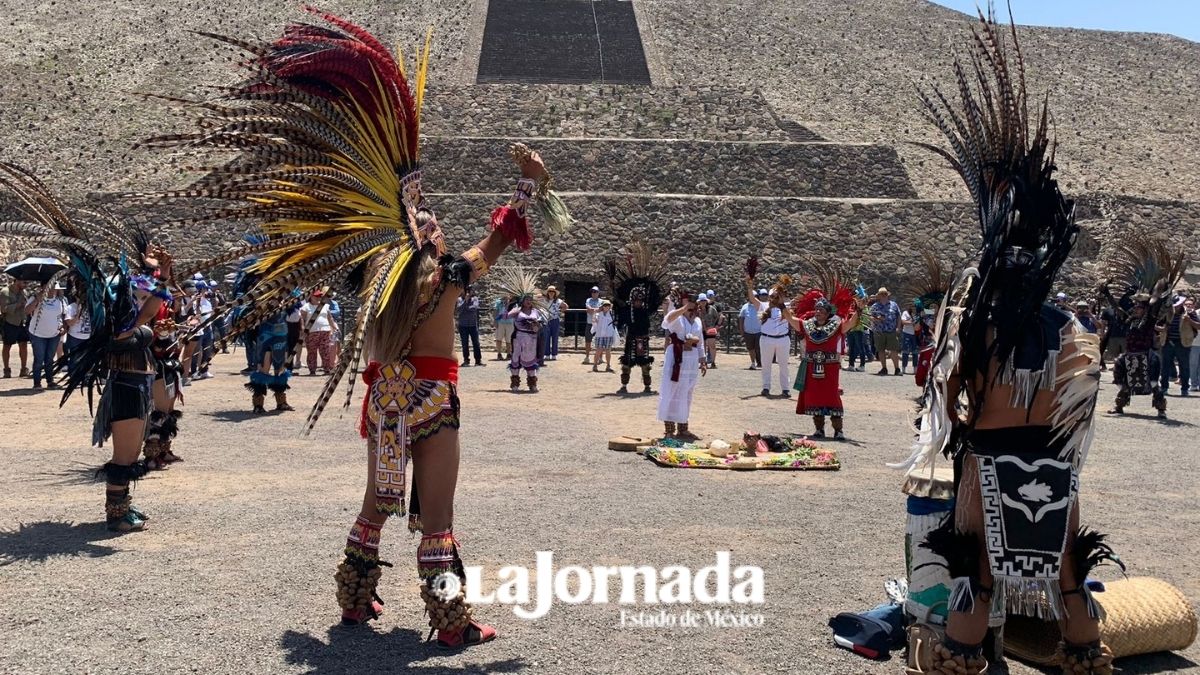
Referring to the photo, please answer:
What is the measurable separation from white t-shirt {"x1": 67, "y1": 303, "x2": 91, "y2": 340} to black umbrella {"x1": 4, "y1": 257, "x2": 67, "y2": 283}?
0.36m

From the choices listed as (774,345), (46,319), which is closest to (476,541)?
(774,345)

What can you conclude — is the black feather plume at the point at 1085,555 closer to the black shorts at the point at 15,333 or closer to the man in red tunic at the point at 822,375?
the man in red tunic at the point at 822,375

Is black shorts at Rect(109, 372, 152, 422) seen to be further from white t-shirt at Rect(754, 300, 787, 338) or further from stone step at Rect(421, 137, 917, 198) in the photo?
stone step at Rect(421, 137, 917, 198)

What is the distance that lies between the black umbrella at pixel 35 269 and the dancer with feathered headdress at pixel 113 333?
1.27 metres

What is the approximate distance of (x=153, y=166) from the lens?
36312mm

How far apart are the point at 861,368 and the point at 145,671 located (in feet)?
63.5

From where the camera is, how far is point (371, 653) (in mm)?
4680

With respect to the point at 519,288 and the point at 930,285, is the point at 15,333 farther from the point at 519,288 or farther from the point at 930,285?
the point at 930,285

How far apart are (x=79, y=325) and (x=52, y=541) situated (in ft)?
25.2

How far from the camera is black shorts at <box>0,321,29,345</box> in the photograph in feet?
55.0

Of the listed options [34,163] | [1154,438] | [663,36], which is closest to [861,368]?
[1154,438]

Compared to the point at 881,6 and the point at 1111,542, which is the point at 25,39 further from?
the point at 1111,542

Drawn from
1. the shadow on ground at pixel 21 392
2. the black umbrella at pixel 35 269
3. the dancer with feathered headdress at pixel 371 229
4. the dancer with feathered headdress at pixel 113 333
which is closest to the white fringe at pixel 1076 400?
the dancer with feathered headdress at pixel 371 229

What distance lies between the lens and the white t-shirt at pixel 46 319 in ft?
50.9
